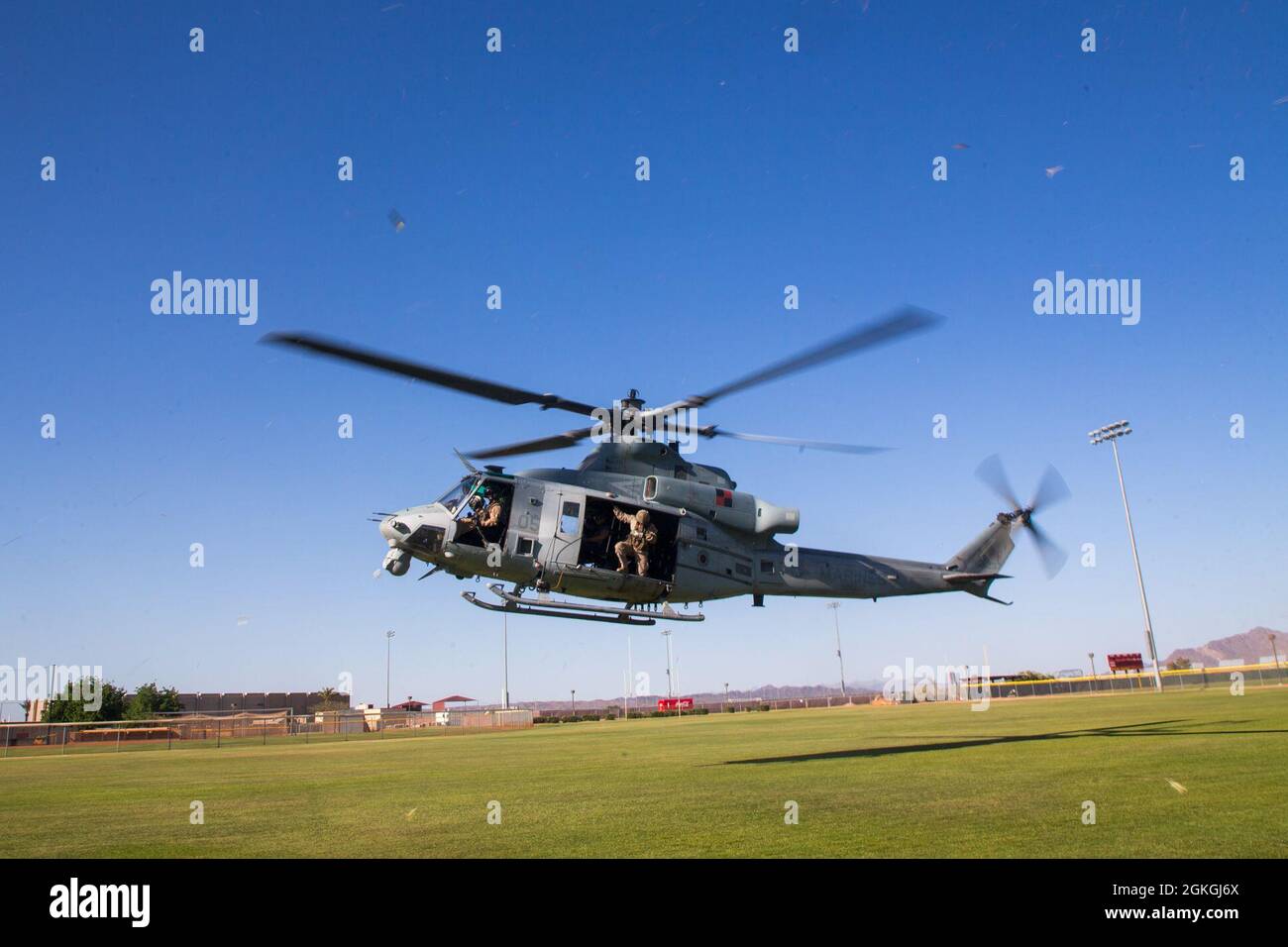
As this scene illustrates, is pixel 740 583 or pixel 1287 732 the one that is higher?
pixel 740 583

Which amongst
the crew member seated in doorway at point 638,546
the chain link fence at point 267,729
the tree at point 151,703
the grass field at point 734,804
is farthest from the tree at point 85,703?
the crew member seated in doorway at point 638,546

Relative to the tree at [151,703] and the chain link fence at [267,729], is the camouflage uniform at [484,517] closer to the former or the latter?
the chain link fence at [267,729]

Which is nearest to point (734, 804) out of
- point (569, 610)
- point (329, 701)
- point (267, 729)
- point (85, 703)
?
point (569, 610)

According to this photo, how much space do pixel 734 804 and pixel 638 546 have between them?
382 inches

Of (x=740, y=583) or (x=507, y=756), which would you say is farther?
(x=507, y=756)

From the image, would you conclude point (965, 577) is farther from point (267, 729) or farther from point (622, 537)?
point (267, 729)

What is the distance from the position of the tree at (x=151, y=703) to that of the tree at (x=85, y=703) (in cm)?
126
